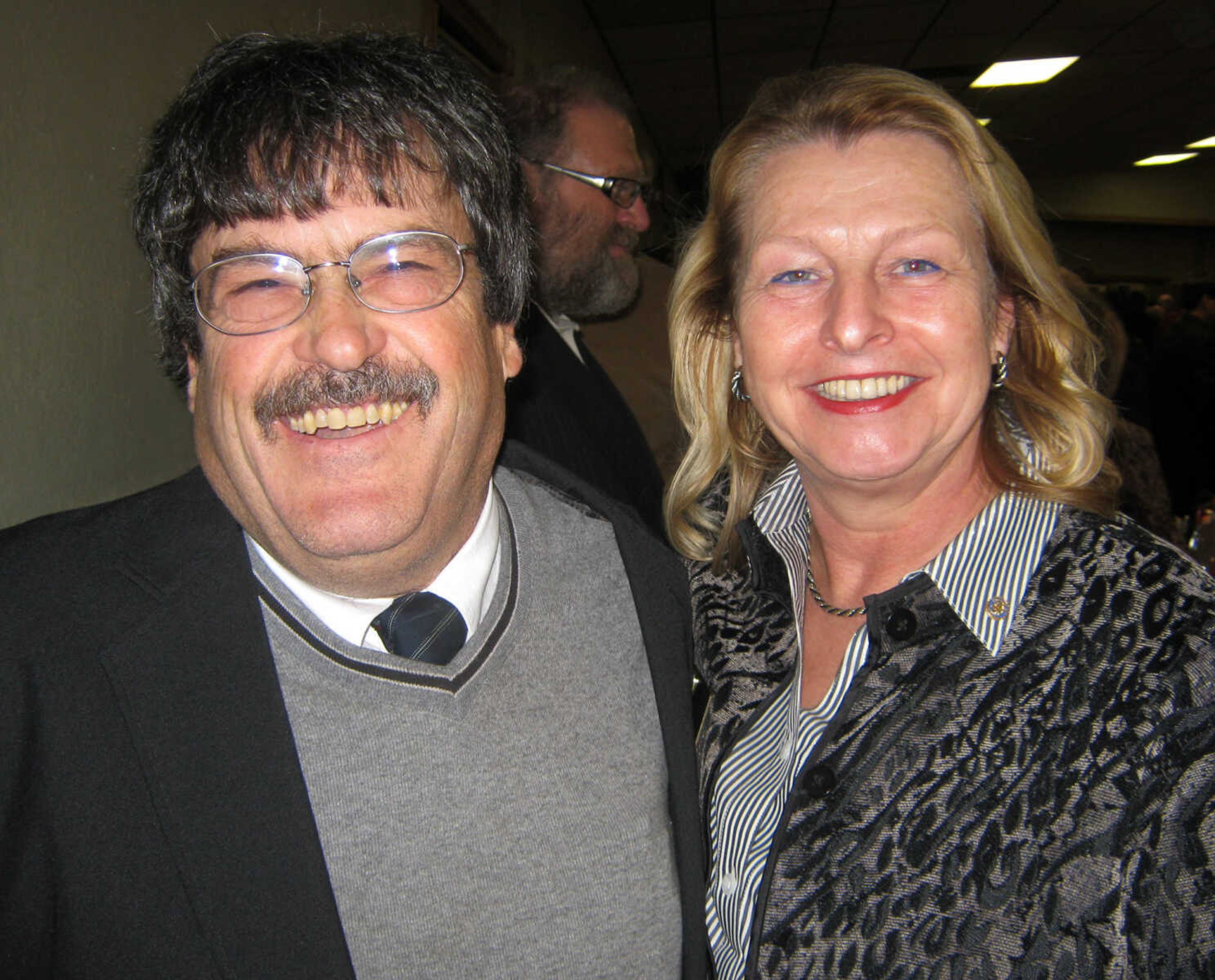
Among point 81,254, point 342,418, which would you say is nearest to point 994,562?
point 342,418

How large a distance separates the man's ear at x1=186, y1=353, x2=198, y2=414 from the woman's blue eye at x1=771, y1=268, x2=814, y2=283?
0.92 meters

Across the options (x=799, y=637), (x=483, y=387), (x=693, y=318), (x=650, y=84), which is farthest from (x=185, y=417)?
(x=650, y=84)

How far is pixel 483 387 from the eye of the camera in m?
1.27

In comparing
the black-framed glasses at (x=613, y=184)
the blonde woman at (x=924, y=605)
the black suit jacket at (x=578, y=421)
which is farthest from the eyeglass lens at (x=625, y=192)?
the blonde woman at (x=924, y=605)

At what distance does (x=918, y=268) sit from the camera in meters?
1.33

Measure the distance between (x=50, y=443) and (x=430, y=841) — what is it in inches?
35.6

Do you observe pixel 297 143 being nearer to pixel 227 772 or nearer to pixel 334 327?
pixel 334 327

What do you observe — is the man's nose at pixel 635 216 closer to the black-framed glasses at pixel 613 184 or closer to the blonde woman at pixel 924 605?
the black-framed glasses at pixel 613 184

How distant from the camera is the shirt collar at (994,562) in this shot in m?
1.15

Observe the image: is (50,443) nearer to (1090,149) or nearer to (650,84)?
(650,84)

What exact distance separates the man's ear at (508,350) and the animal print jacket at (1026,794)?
0.69 metres

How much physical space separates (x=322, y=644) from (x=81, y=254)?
845 mm

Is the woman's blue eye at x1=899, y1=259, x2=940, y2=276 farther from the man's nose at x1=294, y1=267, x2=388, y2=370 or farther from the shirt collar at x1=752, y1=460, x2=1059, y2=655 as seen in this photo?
the man's nose at x1=294, y1=267, x2=388, y2=370

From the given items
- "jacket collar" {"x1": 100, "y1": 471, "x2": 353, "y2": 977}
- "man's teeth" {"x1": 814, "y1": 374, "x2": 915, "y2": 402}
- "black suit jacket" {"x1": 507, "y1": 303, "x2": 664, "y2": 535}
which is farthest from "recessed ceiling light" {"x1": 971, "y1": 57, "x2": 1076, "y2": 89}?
"jacket collar" {"x1": 100, "y1": 471, "x2": 353, "y2": 977}
